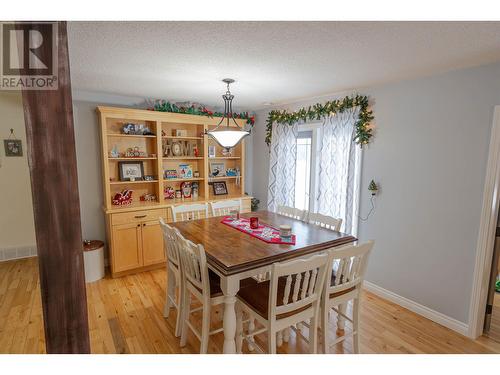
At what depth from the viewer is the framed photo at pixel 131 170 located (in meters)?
3.66

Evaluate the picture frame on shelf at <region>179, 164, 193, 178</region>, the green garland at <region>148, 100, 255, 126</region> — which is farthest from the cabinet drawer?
the green garland at <region>148, 100, 255, 126</region>

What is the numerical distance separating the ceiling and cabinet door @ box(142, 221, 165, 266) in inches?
67.3

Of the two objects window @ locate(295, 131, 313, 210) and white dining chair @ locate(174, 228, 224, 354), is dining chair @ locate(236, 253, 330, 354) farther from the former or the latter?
window @ locate(295, 131, 313, 210)

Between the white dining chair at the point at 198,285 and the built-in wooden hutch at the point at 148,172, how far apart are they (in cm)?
151

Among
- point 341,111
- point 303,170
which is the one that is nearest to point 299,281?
point 341,111

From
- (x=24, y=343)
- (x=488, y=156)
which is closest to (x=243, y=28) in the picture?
(x=488, y=156)

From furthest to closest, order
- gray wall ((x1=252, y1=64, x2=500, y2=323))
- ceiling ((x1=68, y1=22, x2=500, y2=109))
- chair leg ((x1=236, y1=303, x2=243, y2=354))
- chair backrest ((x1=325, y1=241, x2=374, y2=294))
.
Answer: gray wall ((x1=252, y1=64, x2=500, y2=323)) → chair leg ((x1=236, y1=303, x2=243, y2=354)) → chair backrest ((x1=325, y1=241, x2=374, y2=294)) → ceiling ((x1=68, y1=22, x2=500, y2=109))

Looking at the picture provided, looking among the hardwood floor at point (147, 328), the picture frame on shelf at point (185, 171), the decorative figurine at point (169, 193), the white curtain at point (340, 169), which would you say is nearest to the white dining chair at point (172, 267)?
the hardwood floor at point (147, 328)

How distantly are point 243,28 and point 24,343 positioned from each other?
2.90 metres

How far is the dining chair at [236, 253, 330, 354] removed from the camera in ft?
5.43

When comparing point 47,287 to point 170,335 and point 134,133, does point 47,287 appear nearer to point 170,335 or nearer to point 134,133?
point 170,335

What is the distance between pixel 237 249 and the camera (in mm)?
2105

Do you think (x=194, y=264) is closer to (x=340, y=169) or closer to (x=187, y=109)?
(x=340, y=169)

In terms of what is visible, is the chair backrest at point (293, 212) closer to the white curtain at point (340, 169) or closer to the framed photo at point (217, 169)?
the white curtain at point (340, 169)
